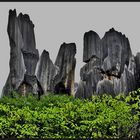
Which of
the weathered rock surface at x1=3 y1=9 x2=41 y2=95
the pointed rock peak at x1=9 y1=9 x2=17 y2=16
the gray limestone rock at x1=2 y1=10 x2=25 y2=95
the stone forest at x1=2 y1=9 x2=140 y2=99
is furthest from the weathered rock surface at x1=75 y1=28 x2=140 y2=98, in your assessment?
the pointed rock peak at x1=9 y1=9 x2=17 y2=16

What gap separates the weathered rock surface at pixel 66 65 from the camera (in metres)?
39.7

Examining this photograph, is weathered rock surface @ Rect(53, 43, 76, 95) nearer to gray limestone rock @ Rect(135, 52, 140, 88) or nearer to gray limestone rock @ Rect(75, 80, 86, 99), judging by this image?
gray limestone rock @ Rect(75, 80, 86, 99)

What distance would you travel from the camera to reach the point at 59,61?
4022cm

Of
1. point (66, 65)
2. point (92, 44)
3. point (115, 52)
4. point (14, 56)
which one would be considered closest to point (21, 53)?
point (14, 56)

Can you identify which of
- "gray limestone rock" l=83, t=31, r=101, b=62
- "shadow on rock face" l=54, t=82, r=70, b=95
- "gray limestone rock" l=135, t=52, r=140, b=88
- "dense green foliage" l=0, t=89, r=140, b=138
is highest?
"gray limestone rock" l=83, t=31, r=101, b=62

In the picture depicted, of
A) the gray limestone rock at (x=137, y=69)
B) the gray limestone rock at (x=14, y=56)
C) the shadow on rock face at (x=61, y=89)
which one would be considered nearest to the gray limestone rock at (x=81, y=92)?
the shadow on rock face at (x=61, y=89)

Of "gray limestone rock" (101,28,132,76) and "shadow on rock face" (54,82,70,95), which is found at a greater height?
"gray limestone rock" (101,28,132,76)

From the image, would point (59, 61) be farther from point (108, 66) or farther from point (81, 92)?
point (81, 92)

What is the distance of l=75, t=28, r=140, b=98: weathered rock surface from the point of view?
35.3 m

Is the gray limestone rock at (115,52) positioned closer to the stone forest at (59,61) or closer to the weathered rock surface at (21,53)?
the stone forest at (59,61)

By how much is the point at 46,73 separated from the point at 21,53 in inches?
116

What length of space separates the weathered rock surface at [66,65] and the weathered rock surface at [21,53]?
6.89ft

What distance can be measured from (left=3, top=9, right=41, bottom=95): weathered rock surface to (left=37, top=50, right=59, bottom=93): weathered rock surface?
63cm

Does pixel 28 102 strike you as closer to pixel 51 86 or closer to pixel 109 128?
pixel 109 128
